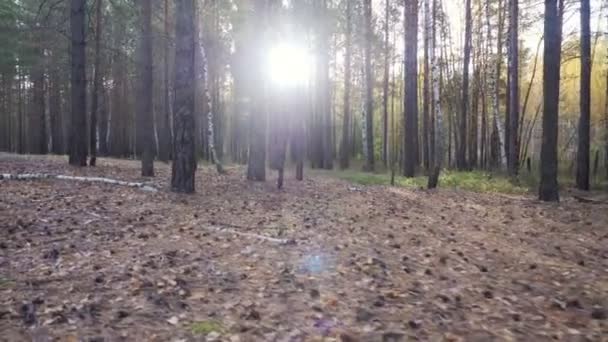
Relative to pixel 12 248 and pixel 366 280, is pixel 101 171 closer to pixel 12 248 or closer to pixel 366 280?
pixel 12 248

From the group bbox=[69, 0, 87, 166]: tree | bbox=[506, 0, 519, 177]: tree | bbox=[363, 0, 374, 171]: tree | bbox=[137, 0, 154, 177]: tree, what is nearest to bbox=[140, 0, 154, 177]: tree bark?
bbox=[137, 0, 154, 177]: tree

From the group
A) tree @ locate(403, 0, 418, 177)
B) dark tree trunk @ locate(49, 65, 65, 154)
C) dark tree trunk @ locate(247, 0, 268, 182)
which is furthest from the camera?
dark tree trunk @ locate(49, 65, 65, 154)

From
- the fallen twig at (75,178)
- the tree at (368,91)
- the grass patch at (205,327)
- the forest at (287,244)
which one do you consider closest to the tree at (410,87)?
the forest at (287,244)

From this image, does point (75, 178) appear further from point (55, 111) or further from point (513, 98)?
point (55, 111)

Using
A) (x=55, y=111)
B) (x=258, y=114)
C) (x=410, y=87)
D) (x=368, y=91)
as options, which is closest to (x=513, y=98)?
(x=410, y=87)

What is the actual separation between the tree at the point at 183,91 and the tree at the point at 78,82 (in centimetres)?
575

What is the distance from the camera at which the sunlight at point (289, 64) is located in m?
19.1

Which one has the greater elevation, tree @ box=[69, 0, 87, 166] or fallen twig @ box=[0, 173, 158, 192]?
tree @ box=[69, 0, 87, 166]

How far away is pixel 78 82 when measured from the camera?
46.5 ft

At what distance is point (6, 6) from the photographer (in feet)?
74.3

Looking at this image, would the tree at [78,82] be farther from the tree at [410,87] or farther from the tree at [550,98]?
the tree at [550,98]

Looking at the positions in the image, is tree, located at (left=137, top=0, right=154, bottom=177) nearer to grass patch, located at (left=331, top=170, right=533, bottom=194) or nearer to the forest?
the forest

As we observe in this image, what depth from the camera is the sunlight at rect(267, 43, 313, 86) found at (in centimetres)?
1909

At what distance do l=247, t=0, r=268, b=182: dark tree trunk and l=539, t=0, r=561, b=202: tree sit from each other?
7441mm
